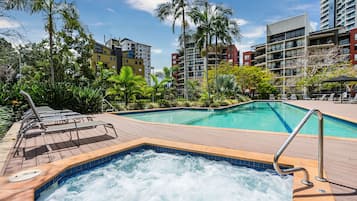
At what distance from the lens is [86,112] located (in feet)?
35.5

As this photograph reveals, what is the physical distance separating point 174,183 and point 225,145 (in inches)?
63.9

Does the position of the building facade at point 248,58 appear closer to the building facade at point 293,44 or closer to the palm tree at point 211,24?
the building facade at point 293,44

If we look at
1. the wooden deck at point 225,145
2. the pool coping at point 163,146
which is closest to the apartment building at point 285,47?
the wooden deck at point 225,145

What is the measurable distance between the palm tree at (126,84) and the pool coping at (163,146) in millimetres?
8870

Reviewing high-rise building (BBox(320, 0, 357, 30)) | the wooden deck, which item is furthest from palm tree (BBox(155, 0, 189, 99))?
high-rise building (BBox(320, 0, 357, 30))

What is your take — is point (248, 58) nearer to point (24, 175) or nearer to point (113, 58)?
point (113, 58)

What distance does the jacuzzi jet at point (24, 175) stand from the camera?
280 centimetres

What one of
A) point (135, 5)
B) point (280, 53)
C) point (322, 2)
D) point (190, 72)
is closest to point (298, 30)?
point (280, 53)

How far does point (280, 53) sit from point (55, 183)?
51731mm

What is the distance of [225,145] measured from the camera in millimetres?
4441

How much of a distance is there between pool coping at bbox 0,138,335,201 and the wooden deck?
228 millimetres

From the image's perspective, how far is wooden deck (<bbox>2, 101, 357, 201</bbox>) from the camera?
9.28ft

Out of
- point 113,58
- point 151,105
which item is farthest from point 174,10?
point 113,58

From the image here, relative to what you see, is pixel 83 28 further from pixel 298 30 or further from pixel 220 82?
pixel 298 30
